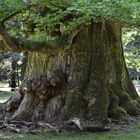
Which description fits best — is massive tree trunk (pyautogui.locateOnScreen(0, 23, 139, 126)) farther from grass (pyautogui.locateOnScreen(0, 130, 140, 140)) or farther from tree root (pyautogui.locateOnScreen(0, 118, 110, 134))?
grass (pyautogui.locateOnScreen(0, 130, 140, 140))

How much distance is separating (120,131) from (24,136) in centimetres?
279

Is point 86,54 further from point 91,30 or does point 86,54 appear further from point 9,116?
point 9,116

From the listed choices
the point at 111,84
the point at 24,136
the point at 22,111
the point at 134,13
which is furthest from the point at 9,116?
the point at 134,13

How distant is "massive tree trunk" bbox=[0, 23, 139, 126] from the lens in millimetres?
12109

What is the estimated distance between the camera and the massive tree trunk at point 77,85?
39.7 ft

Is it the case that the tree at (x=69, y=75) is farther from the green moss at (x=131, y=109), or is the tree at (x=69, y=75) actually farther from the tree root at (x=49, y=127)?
the tree root at (x=49, y=127)

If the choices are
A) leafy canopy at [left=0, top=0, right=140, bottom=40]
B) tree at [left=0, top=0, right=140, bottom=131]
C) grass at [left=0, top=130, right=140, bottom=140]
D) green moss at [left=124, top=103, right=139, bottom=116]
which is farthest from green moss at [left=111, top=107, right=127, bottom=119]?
leafy canopy at [left=0, top=0, right=140, bottom=40]

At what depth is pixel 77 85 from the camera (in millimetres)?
12359

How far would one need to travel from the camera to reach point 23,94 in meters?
13.2

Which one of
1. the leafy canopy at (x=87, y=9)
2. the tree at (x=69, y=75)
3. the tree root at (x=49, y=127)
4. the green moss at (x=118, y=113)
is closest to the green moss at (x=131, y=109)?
the tree at (x=69, y=75)

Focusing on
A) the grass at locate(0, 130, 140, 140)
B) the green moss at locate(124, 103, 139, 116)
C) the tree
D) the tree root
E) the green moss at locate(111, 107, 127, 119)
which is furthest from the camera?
the green moss at locate(124, 103, 139, 116)

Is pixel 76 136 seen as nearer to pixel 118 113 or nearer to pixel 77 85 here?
pixel 77 85

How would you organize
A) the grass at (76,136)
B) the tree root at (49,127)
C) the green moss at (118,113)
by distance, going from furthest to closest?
the green moss at (118,113)
the tree root at (49,127)
the grass at (76,136)

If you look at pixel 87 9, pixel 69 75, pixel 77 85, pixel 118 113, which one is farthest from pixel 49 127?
pixel 87 9
